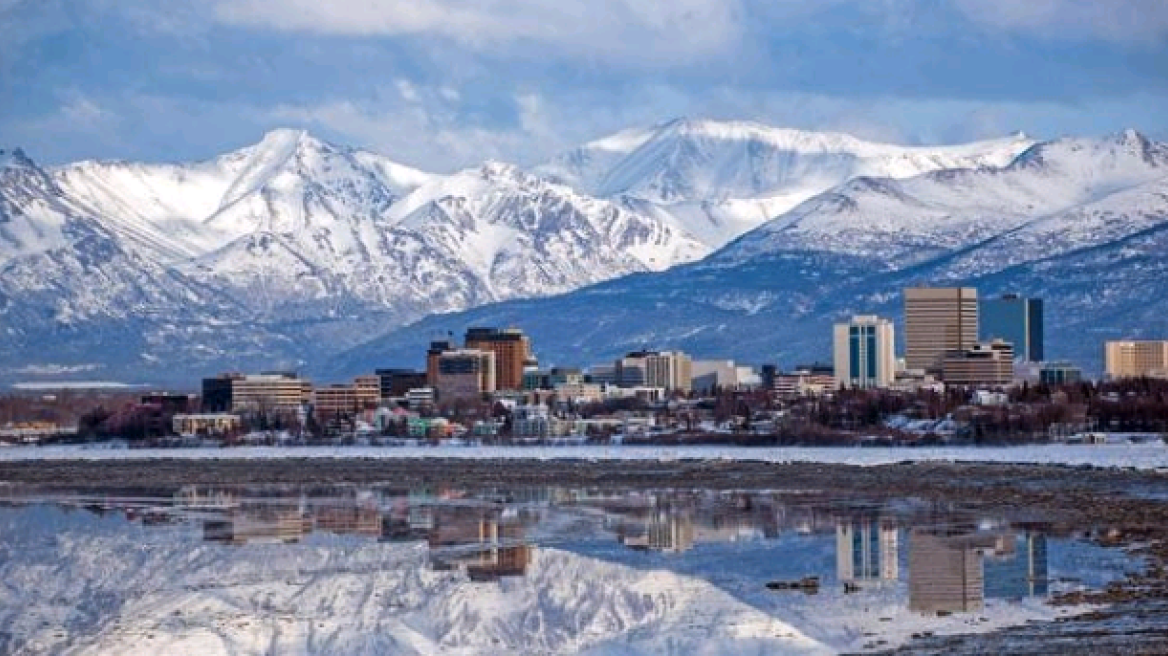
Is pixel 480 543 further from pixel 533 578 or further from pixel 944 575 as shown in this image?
pixel 944 575

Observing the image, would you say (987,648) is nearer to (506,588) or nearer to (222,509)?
(506,588)

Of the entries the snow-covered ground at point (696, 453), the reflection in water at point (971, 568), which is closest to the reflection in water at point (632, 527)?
the reflection in water at point (971, 568)

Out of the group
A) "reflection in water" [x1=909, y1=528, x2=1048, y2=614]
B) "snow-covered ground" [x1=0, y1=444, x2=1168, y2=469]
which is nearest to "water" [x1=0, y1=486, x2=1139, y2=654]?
"reflection in water" [x1=909, y1=528, x2=1048, y2=614]

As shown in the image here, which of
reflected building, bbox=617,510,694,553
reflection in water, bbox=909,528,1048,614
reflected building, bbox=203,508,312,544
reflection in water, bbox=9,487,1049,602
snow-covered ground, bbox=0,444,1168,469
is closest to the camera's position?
reflection in water, bbox=909,528,1048,614

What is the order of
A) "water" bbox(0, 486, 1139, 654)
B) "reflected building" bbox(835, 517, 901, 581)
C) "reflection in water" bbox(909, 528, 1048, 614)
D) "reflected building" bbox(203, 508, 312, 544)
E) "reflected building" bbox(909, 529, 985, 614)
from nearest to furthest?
"water" bbox(0, 486, 1139, 654), "reflected building" bbox(909, 529, 985, 614), "reflection in water" bbox(909, 528, 1048, 614), "reflected building" bbox(835, 517, 901, 581), "reflected building" bbox(203, 508, 312, 544)

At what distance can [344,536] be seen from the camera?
6831cm

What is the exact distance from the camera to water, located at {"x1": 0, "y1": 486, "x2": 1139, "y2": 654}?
1747 inches

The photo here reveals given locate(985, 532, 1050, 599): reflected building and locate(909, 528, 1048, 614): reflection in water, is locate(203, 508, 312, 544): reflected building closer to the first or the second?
locate(909, 528, 1048, 614): reflection in water

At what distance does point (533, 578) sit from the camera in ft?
179

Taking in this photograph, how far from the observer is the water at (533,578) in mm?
44375

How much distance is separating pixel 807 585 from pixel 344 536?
818 inches

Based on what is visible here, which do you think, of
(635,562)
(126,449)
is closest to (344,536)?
(635,562)

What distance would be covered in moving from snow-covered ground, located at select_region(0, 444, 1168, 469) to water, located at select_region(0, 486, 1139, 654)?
39.1 m

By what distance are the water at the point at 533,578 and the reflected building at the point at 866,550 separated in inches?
3.5
